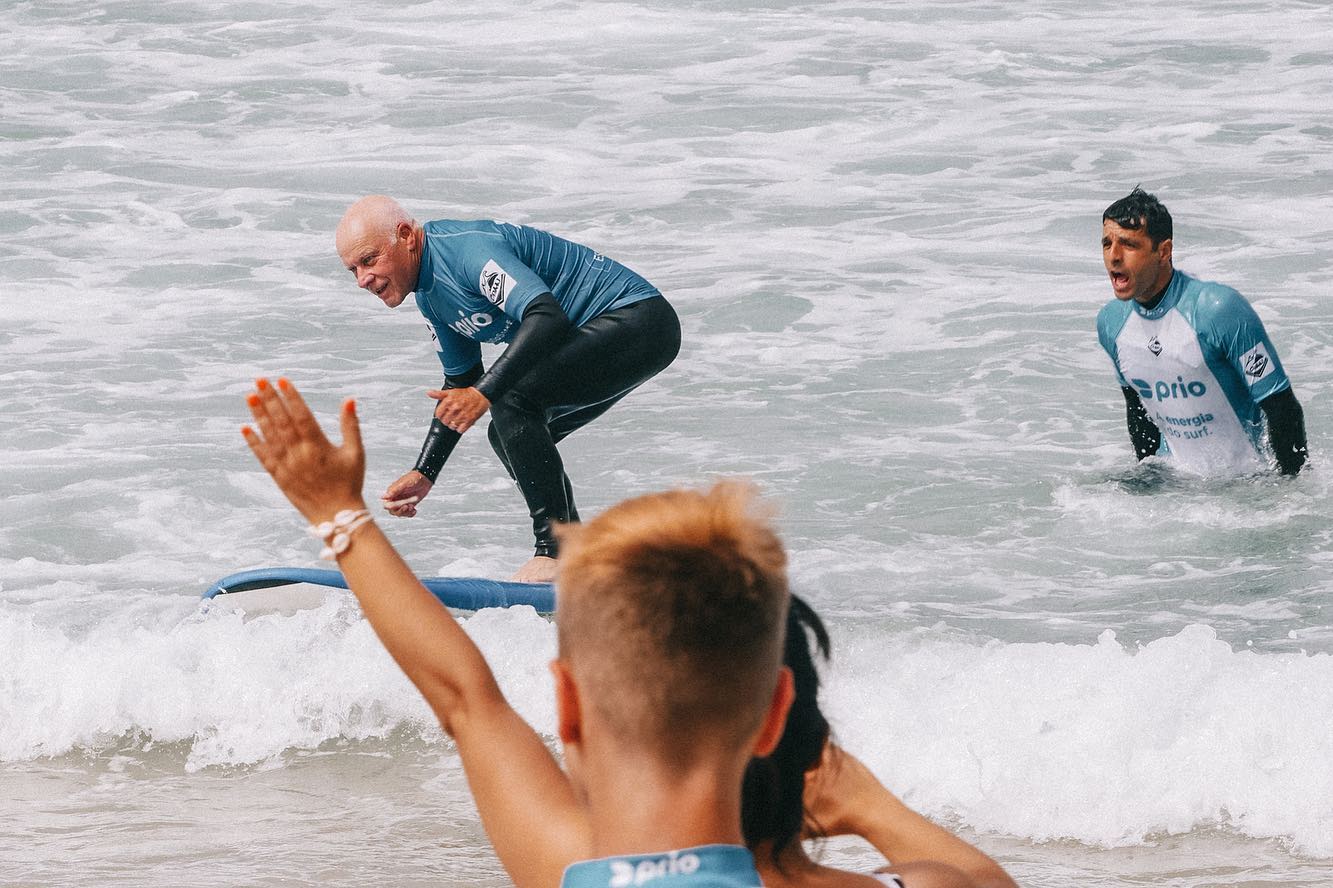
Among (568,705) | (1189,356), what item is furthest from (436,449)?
(568,705)

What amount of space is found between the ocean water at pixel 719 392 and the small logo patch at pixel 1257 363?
2.36 ft

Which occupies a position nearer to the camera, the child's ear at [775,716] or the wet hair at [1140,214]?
the child's ear at [775,716]

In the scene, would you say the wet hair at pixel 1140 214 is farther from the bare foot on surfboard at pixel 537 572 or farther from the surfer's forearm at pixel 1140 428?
the bare foot on surfboard at pixel 537 572

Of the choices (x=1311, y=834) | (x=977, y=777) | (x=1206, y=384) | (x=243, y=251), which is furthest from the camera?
(x=243, y=251)

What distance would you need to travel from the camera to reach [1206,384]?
7531 mm

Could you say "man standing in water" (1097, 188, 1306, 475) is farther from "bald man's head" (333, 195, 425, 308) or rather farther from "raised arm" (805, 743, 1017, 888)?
"raised arm" (805, 743, 1017, 888)

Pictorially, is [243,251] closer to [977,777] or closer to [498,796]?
[977,777]

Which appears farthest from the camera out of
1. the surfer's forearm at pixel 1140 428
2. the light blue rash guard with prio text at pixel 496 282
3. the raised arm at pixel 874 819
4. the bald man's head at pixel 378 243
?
the surfer's forearm at pixel 1140 428

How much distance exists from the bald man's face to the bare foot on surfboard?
121cm

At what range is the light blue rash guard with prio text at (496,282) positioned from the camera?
6145mm

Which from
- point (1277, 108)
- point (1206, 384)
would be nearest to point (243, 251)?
point (1206, 384)

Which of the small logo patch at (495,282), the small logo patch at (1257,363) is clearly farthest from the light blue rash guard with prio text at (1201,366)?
the small logo patch at (495,282)

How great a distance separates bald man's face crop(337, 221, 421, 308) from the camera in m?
6.05

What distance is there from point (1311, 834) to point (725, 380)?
6379 mm
